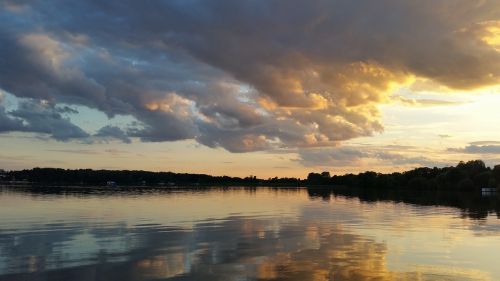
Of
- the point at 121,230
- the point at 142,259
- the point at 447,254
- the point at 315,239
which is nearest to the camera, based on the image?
the point at 142,259

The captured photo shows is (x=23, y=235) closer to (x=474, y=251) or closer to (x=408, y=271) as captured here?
(x=408, y=271)

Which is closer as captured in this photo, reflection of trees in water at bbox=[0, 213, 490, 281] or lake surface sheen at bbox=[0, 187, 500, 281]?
reflection of trees in water at bbox=[0, 213, 490, 281]

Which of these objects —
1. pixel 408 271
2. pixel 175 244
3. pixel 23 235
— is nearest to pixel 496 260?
pixel 408 271

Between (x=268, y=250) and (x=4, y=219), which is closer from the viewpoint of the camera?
(x=268, y=250)

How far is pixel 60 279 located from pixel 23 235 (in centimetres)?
1919

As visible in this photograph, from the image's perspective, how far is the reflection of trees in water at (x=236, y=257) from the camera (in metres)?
23.9

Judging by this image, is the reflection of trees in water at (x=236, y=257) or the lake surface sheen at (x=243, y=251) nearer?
the reflection of trees in water at (x=236, y=257)

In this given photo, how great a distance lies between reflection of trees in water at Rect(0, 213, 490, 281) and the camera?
23859mm

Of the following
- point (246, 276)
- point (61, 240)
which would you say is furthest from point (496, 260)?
point (61, 240)

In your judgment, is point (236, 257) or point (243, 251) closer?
point (236, 257)

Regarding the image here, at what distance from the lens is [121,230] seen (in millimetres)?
43750

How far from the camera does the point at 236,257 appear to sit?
29484 millimetres

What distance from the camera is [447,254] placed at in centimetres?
3148

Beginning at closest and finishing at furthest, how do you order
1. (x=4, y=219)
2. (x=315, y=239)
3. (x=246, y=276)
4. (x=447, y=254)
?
1. (x=246, y=276)
2. (x=447, y=254)
3. (x=315, y=239)
4. (x=4, y=219)
